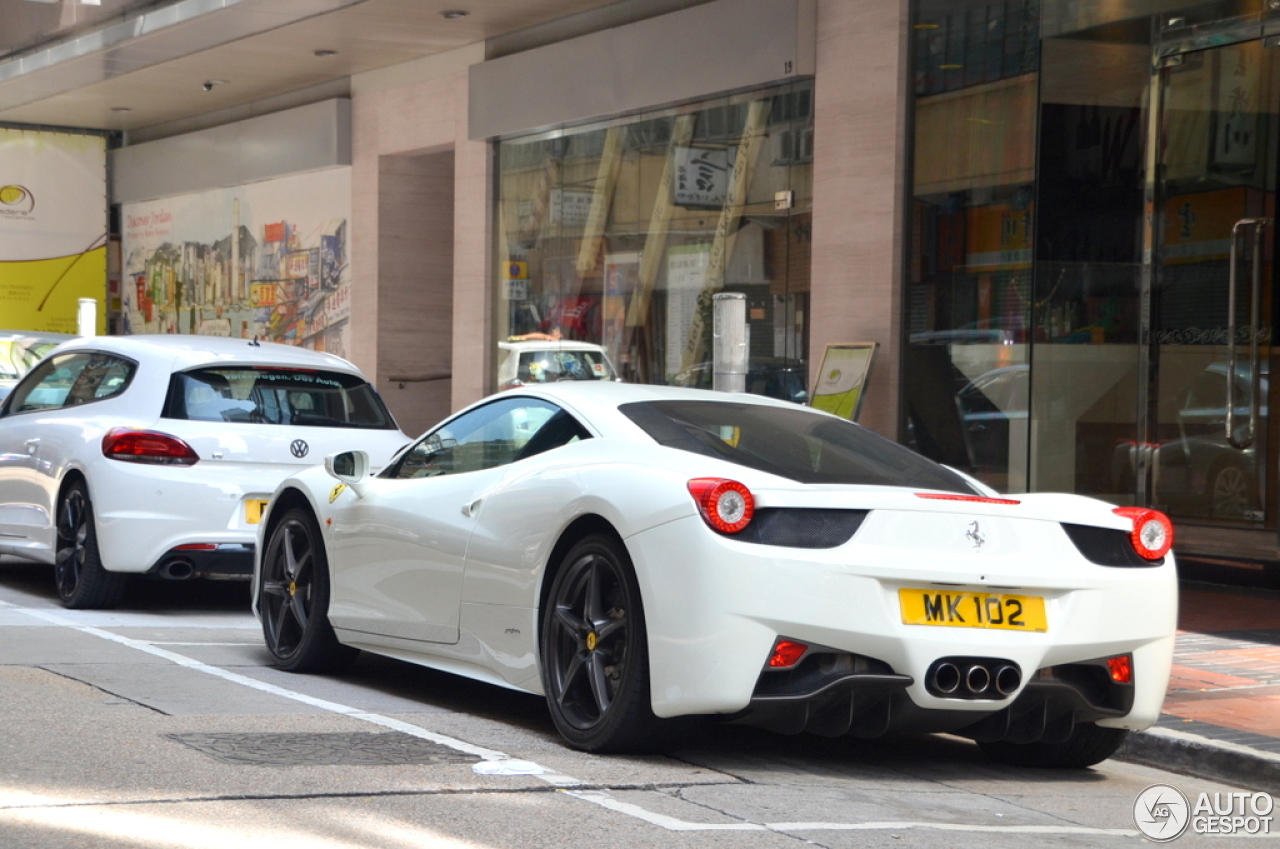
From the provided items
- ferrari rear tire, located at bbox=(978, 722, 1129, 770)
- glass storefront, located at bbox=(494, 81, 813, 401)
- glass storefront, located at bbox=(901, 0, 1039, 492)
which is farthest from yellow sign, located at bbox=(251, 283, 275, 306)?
ferrari rear tire, located at bbox=(978, 722, 1129, 770)

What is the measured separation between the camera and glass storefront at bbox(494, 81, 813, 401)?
14.7 meters

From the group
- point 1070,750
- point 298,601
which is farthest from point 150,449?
point 1070,750

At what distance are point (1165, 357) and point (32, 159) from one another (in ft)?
66.7

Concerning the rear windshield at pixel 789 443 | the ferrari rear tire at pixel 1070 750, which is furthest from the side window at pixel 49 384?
the ferrari rear tire at pixel 1070 750

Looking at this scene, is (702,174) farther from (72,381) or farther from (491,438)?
(491,438)

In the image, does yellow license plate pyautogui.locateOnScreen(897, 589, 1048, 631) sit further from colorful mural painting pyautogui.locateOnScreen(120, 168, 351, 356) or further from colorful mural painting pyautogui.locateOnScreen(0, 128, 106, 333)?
colorful mural painting pyautogui.locateOnScreen(0, 128, 106, 333)

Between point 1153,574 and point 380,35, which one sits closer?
point 1153,574

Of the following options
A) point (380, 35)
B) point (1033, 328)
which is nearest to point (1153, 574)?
point (1033, 328)

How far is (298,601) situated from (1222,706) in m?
3.98

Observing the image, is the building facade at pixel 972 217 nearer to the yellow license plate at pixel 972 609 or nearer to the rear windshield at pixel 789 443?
the rear windshield at pixel 789 443

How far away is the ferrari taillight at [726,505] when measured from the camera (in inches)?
208

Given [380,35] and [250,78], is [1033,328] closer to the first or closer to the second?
[380,35]

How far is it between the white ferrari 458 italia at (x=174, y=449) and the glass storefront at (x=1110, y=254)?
16.7 ft

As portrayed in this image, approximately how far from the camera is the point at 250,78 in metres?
22.1
